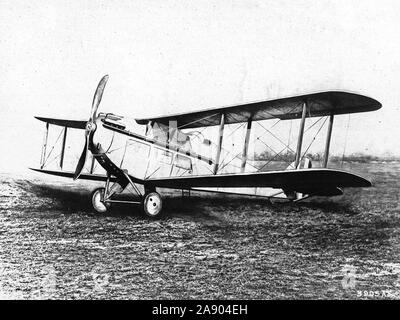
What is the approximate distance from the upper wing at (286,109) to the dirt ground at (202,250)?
1901 mm

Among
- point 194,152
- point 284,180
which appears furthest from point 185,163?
point 284,180

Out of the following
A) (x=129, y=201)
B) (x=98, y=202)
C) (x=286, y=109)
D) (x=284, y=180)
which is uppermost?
(x=286, y=109)

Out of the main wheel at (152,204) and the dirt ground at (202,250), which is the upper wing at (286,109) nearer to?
the main wheel at (152,204)

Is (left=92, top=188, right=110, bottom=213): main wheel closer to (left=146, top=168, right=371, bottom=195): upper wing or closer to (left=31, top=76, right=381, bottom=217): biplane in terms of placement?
(left=31, top=76, right=381, bottom=217): biplane

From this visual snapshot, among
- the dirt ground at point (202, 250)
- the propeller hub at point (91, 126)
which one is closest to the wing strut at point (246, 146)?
the dirt ground at point (202, 250)

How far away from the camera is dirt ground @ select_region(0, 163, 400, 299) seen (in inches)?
195

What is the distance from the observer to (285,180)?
→ 20.1ft

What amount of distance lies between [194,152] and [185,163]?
316 mm

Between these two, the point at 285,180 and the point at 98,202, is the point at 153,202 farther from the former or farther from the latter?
the point at 285,180

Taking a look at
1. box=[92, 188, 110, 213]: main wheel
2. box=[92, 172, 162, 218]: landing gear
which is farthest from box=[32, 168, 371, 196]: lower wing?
box=[92, 188, 110, 213]: main wheel

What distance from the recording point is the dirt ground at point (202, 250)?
4965 millimetres

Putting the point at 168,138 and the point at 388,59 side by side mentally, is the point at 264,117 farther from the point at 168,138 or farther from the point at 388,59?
the point at 388,59

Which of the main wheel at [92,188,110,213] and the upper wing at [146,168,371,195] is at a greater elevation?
the upper wing at [146,168,371,195]

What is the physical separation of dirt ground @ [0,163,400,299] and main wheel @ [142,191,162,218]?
0.16 metres
